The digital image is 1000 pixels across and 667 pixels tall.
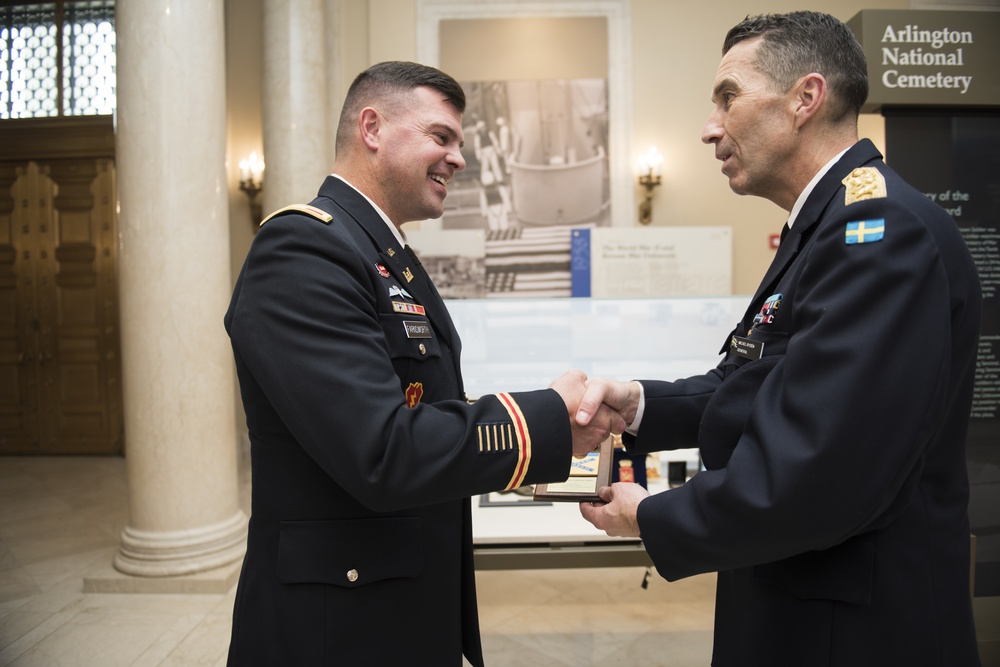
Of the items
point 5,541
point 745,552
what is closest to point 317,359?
point 745,552

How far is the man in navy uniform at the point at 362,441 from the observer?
56.4 inches

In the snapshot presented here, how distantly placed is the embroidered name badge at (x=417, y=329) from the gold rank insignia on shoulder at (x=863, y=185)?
98 cm

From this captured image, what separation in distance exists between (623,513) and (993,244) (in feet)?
10.2

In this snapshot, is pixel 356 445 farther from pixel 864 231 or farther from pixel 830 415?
pixel 864 231

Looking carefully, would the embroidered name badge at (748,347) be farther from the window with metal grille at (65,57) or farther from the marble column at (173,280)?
the window with metal grille at (65,57)

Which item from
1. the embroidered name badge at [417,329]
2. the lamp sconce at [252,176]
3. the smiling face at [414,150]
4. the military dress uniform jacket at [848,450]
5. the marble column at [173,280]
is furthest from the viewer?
the lamp sconce at [252,176]

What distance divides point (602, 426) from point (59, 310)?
30.4 feet

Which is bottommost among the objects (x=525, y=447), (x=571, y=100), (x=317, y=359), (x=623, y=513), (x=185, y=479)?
(x=185, y=479)

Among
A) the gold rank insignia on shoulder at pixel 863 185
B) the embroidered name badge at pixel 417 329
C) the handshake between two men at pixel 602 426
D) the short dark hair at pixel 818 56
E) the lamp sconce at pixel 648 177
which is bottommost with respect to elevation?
the handshake between two men at pixel 602 426

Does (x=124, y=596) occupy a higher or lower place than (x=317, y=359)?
lower

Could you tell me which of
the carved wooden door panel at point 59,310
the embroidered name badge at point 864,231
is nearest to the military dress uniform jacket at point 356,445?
the embroidered name badge at point 864,231

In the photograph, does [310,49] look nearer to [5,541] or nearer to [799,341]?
[5,541]

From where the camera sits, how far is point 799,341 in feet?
4.40

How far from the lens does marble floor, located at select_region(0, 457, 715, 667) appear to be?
392 centimetres
